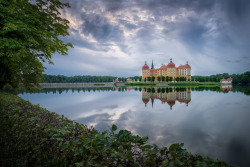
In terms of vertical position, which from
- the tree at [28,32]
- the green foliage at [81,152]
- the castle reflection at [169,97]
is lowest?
the castle reflection at [169,97]

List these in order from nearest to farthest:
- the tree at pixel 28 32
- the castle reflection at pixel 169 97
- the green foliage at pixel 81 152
A: the green foliage at pixel 81 152 < the tree at pixel 28 32 < the castle reflection at pixel 169 97

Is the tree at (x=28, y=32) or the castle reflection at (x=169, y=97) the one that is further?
the castle reflection at (x=169, y=97)

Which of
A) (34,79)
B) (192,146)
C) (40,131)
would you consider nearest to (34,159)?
(40,131)

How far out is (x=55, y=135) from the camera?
126 inches

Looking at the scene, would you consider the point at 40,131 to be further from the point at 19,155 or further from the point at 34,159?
the point at 34,159

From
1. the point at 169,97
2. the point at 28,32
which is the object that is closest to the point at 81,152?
the point at 28,32

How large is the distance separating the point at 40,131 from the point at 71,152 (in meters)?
1.57

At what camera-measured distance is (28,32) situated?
7.54m

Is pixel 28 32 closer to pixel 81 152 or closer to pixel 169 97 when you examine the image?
pixel 81 152

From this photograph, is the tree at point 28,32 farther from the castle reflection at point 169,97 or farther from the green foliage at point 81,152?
the castle reflection at point 169,97

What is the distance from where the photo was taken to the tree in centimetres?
672

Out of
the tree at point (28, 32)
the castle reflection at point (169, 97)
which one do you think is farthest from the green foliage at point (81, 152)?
the castle reflection at point (169, 97)

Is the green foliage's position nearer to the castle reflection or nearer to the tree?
the tree

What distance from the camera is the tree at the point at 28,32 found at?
6.72 m
